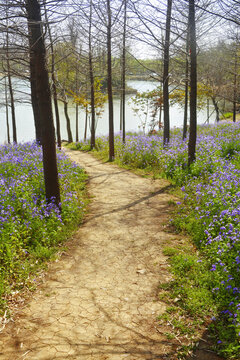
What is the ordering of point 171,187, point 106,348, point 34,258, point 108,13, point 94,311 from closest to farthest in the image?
point 106,348 → point 94,311 → point 34,258 → point 171,187 → point 108,13

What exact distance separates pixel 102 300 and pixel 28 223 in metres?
2.43

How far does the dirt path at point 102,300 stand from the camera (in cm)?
334

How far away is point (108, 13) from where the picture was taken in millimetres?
12188

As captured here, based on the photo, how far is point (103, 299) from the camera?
4277 millimetres

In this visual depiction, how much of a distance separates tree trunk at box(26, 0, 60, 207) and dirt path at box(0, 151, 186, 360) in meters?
1.37

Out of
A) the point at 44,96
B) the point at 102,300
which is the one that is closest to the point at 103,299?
the point at 102,300

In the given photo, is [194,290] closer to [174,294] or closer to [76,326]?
[174,294]

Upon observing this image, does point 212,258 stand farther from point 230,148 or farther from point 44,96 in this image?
point 230,148

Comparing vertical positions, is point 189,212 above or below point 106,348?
above

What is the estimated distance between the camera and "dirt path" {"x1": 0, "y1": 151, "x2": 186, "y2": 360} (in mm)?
3342

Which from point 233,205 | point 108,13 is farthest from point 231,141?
point 108,13

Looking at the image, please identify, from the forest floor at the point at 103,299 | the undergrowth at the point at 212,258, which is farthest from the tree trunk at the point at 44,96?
the undergrowth at the point at 212,258

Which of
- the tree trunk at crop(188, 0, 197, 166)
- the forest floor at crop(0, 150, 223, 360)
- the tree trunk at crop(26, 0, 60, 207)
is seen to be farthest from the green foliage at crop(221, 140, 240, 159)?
the tree trunk at crop(26, 0, 60, 207)

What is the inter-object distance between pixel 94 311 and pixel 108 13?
40.6 ft
